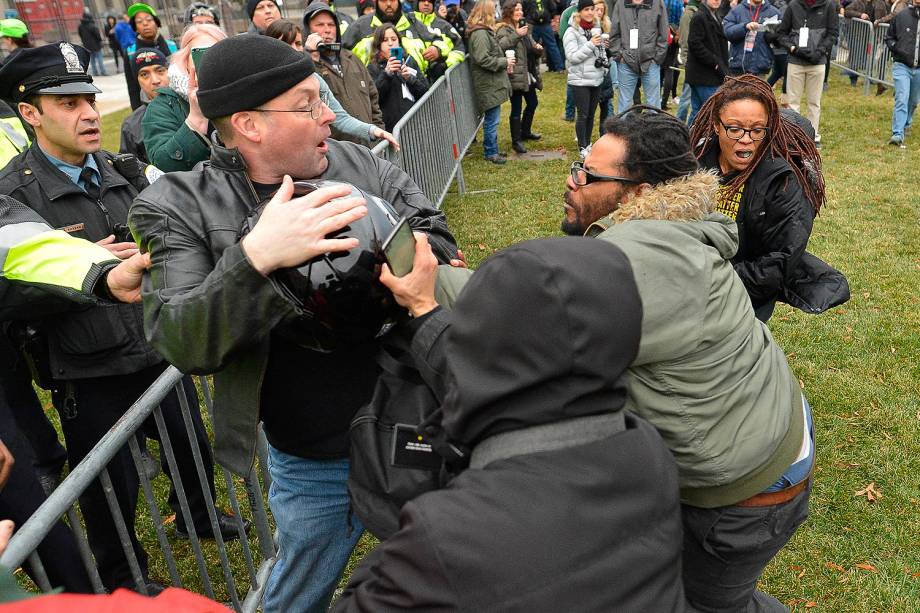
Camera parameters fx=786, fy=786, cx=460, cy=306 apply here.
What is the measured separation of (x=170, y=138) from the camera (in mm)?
4148

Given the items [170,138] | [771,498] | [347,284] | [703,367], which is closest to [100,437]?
[170,138]

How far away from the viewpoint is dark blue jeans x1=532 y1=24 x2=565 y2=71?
1823 centimetres

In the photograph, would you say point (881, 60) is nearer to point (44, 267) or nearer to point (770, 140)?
point (770, 140)

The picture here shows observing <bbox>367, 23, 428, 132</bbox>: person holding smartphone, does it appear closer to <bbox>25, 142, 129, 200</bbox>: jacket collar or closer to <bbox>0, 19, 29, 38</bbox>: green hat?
<bbox>0, 19, 29, 38</bbox>: green hat

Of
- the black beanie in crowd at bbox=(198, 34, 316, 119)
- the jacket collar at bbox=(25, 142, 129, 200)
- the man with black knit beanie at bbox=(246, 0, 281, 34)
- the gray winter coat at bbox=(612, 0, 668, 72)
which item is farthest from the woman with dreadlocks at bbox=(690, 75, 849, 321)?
the gray winter coat at bbox=(612, 0, 668, 72)

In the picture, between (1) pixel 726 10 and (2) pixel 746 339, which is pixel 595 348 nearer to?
(2) pixel 746 339

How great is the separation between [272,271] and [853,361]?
471 cm

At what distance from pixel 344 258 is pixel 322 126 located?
0.54m

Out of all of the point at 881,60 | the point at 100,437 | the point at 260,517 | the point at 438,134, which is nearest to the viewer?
the point at 100,437

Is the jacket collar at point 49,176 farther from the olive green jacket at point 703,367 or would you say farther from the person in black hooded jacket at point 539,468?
the person in black hooded jacket at point 539,468

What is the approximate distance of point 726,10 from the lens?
50.2ft

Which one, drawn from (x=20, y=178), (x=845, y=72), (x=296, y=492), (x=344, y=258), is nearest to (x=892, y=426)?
(x=296, y=492)

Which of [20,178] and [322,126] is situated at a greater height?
[322,126]

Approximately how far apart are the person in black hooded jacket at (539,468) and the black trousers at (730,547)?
1001 mm
